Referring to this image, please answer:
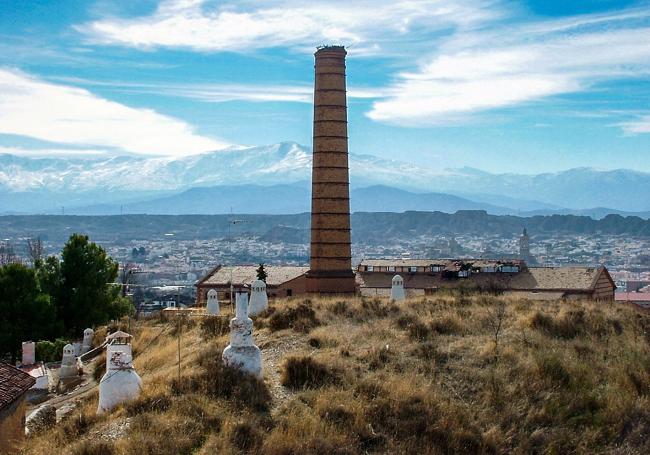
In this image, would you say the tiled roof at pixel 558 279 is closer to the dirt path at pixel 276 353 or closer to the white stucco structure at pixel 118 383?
the dirt path at pixel 276 353

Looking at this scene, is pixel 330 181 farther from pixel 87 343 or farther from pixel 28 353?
pixel 28 353

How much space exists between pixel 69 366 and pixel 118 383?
1025 cm

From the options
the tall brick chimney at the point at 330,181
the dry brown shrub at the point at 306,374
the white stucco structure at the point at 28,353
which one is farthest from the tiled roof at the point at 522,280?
the dry brown shrub at the point at 306,374

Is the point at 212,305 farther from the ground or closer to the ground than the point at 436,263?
closer to the ground

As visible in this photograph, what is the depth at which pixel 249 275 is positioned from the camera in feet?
173

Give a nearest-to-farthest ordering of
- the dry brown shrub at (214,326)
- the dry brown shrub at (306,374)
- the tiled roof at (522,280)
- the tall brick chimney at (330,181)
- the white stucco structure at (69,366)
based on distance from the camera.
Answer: the dry brown shrub at (306,374), the dry brown shrub at (214,326), the white stucco structure at (69,366), the tall brick chimney at (330,181), the tiled roof at (522,280)

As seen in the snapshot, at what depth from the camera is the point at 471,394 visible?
15578 mm

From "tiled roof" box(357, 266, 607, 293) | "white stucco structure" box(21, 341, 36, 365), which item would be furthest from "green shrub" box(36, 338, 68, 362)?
"tiled roof" box(357, 266, 607, 293)

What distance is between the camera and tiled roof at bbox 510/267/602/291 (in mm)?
45562

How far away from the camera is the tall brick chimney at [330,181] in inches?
1533

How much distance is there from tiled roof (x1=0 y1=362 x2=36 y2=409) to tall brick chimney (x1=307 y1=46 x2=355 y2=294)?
21.8m

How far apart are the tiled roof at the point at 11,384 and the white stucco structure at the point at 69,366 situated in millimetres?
5090

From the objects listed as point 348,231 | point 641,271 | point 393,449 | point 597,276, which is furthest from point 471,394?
point 641,271

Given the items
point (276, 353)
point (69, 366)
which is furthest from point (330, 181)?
point (276, 353)
